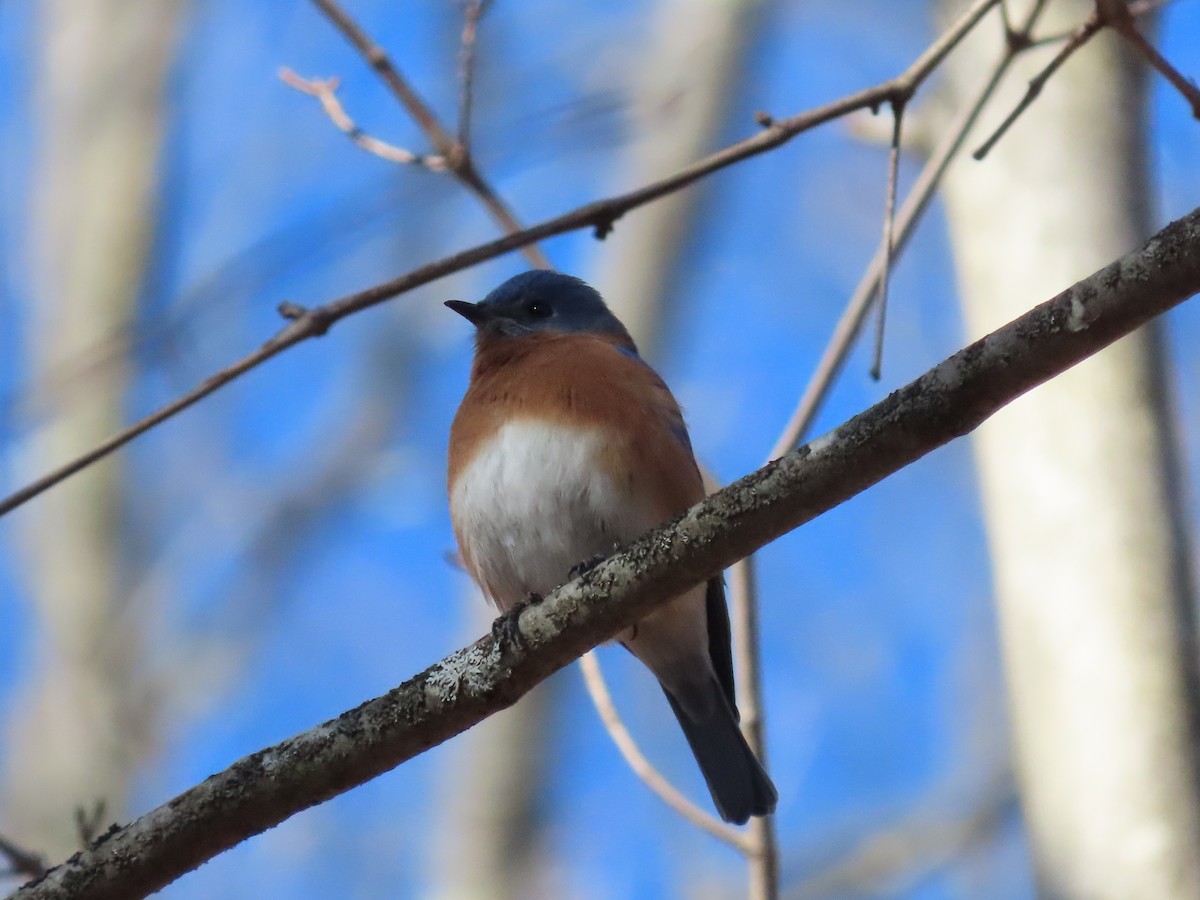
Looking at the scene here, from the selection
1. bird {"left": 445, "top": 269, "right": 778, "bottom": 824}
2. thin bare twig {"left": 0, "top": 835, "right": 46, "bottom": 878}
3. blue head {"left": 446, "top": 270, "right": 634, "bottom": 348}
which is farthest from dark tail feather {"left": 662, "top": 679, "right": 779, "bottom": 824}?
thin bare twig {"left": 0, "top": 835, "right": 46, "bottom": 878}

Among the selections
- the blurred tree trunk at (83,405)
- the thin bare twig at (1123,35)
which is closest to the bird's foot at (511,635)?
the thin bare twig at (1123,35)

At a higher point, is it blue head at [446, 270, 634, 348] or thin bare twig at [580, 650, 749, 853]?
blue head at [446, 270, 634, 348]

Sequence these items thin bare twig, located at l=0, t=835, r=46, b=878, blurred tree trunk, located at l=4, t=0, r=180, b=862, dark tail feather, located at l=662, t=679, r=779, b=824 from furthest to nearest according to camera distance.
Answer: blurred tree trunk, located at l=4, t=0, r=180, b=862, dark tail feather, located at l=662, t=679, r=779, b=824, thin bare twig, located at l=0, t=835, r=46, b=878

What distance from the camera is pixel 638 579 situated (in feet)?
10.3

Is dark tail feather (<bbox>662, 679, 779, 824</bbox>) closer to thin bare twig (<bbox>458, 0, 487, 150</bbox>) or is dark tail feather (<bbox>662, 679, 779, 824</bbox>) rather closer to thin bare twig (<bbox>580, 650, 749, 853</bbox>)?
thin bare twig (<bbox>580, 650, 749, 853</bbox>)

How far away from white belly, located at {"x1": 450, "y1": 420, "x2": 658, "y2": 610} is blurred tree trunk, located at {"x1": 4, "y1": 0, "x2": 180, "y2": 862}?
15.5 feet

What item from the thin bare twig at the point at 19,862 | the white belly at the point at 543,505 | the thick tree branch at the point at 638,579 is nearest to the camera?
the thick tree branch at the point at 638,579

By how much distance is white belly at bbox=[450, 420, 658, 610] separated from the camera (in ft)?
15.3

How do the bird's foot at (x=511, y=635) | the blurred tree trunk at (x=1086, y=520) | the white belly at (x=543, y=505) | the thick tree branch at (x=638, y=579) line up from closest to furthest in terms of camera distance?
the thick tree branch at (x=638, y=579) → the bird's foot at (x=511, y=635) → the blurred tree trunk at (x=1086, y=520) → the white belly at (x=543, y=505)

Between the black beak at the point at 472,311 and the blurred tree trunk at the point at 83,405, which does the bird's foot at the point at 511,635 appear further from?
the blurred tree trunk at the point at 83,405

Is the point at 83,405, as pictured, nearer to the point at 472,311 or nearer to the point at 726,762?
the point at 472,311

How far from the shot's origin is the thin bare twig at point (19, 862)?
12.2 ft

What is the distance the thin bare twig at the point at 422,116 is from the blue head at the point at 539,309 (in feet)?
4.04

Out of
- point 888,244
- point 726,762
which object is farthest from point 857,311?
point 726,762
